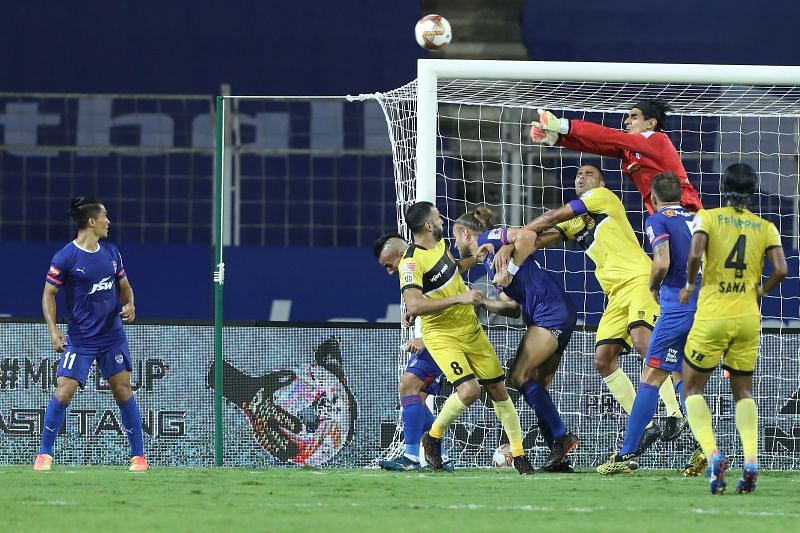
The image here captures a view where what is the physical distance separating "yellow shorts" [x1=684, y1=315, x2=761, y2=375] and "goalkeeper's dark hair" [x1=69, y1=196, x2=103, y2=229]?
379cm

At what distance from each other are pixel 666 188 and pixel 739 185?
1.06 metres

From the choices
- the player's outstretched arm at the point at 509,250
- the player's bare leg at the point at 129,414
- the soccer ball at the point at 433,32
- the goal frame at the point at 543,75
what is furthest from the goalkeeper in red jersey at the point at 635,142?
the player's bare leg at the point at 129,414

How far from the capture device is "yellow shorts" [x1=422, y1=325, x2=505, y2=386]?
8.98 m

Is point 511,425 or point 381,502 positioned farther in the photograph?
point 511,425

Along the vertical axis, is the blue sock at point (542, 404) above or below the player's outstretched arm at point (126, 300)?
below

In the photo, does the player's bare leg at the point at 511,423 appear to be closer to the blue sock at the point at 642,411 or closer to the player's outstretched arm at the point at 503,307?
the player's outstretched arm at the point at 503,307

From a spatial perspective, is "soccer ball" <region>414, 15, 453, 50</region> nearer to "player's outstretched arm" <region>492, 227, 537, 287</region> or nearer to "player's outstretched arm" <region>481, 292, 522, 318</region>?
"player's outstretched arm" <region>492, 227, 537, 287</region>

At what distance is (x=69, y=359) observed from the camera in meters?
9.27

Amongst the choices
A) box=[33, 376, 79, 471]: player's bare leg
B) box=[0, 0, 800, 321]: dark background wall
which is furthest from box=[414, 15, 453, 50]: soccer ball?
box=[0, 0, 800, 321]: dark background wall

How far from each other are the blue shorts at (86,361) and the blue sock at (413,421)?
1750mm

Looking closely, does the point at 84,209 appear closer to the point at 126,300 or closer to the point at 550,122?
the point at 126,300

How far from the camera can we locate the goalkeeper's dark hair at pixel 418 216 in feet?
29.6

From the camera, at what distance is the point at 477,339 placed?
9109 mm

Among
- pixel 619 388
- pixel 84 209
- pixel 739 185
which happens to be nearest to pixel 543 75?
pixel 619 388
